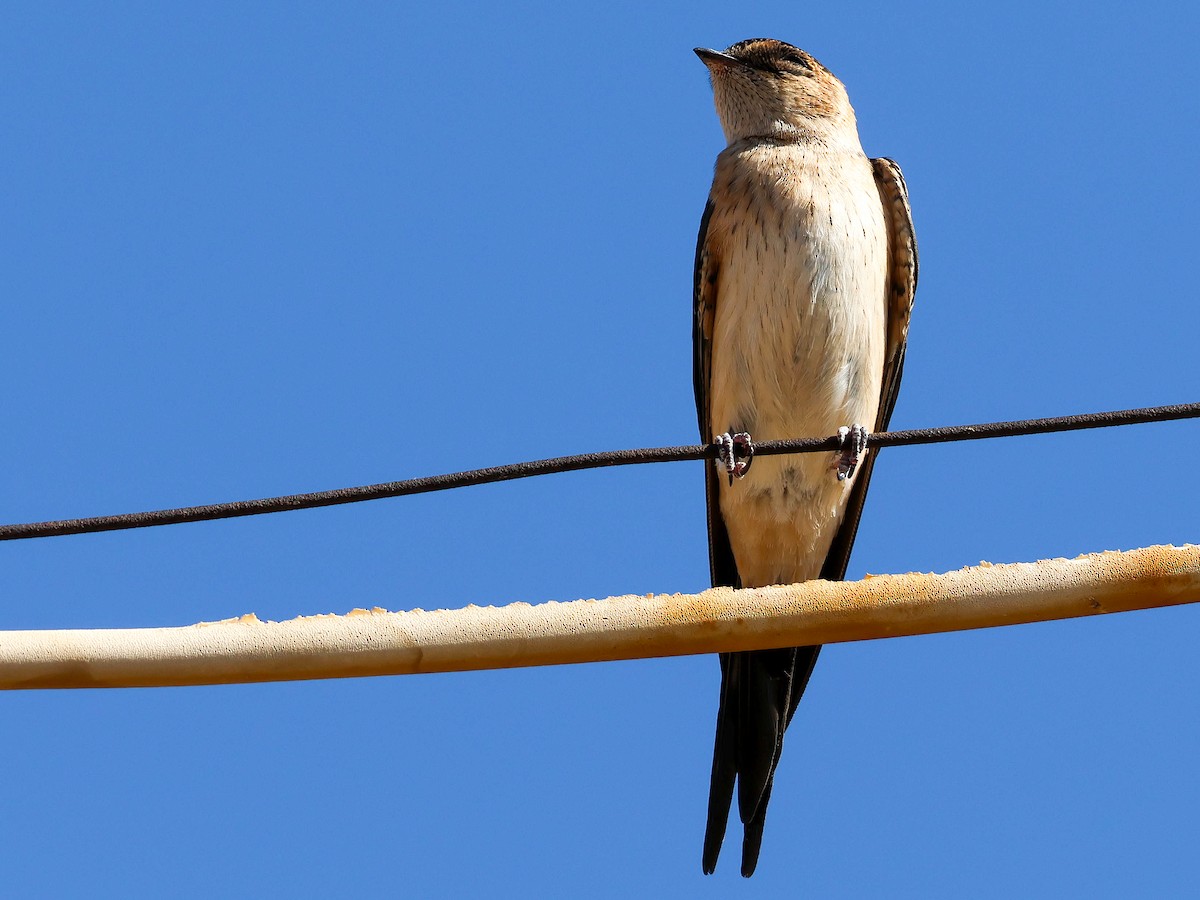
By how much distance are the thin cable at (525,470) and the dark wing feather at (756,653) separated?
2.46 m

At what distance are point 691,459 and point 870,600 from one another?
77 cm

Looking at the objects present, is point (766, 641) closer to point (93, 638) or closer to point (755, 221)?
point (93, 638)

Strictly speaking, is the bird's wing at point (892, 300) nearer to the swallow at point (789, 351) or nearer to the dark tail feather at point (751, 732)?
the swallow at point (789, 351)

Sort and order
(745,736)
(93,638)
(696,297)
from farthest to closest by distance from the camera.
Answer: (696,297) < (745,736) < (93,638)

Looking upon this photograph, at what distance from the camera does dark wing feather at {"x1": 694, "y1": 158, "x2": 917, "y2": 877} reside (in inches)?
278

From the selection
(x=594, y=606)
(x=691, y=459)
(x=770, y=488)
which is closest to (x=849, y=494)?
(x=770, y=488)

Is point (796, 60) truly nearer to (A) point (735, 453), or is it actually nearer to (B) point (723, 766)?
(A) point (735, 453)

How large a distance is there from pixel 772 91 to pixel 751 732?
4121 mm

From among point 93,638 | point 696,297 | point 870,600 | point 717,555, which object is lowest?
point 93,638

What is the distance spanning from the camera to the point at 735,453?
623 cm

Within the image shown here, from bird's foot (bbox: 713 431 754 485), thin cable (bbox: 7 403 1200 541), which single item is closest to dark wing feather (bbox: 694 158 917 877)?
bird's foot (bbox: 713 431 754 485)

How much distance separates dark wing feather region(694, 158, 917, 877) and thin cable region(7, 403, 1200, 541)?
246 centimetres

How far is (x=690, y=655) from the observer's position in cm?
436

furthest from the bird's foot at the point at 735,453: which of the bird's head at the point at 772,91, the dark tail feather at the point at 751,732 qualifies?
the bird's head at the point at 772,91
